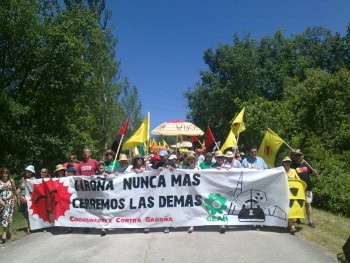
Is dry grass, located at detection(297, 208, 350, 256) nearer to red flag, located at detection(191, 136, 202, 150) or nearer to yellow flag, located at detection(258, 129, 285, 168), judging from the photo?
yellow flag, located at detection(258, 129, 285, 168)

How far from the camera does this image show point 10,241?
745 centimetres

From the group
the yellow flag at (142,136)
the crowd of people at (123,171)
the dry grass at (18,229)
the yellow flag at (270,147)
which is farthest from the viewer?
the yellow flag at (270,147)

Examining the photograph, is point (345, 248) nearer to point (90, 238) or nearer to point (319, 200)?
point (90, 238)

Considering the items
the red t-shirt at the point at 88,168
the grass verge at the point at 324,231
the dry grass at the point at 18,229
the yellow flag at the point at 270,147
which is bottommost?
the dry grass at the point at 18,229

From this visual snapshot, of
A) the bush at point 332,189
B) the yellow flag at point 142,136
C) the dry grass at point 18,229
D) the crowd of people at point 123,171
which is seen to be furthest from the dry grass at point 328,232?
the dry grass at point 18,229

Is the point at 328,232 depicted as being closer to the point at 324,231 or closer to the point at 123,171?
the point at 324,231

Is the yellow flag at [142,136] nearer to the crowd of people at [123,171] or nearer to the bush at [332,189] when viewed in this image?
the crowd of people at [123,171]

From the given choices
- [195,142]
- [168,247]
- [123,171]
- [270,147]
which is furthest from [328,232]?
[195,142]

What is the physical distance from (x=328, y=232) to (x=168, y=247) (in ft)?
10.8

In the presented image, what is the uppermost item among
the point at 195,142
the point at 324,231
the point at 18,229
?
the point at 195,142

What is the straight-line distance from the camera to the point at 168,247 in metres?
6.25

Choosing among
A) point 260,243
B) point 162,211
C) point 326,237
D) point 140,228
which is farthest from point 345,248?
point 140,228

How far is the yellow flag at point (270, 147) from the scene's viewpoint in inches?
347

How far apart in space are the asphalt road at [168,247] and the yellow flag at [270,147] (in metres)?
2.08
